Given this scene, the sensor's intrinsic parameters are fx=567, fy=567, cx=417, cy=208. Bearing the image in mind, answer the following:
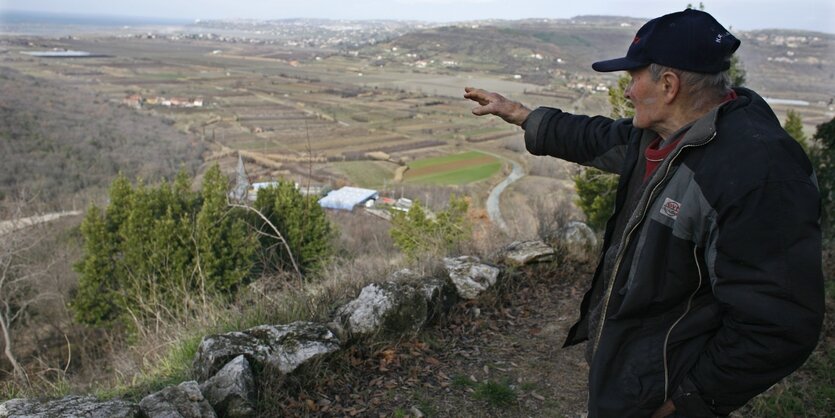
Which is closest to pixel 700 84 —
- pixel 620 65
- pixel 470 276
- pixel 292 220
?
pixel 620 65

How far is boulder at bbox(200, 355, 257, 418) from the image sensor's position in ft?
9.76

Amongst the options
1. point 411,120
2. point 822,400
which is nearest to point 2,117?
point 411,120

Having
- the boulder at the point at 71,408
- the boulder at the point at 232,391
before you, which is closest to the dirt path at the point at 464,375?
the boulder at the point at 232,391

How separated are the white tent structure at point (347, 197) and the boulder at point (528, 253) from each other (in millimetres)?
28109

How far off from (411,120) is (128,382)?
2388 inches

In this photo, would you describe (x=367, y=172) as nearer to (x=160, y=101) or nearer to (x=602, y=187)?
(x=602, y=187)

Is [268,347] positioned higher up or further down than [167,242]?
higher up

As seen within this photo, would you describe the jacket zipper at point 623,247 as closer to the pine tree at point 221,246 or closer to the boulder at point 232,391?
the boulder at point 232,391

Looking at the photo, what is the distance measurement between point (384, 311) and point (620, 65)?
101 inches

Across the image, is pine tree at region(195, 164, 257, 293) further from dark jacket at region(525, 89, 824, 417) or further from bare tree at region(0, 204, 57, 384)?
dark jacket at region(525, 89, 824, 417)

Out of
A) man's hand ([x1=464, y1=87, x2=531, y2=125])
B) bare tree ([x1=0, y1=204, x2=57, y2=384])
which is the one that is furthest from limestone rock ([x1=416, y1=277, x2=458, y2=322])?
bare tree ([x1=0, y1=204, x2=57, y2=384])

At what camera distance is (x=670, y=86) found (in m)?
1.71

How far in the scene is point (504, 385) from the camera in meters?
3.47

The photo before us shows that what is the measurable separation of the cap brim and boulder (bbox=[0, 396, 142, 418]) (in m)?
2.54
